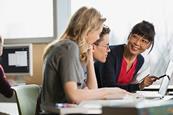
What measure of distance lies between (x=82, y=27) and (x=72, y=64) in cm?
26

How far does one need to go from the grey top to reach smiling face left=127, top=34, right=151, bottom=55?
0.94 m

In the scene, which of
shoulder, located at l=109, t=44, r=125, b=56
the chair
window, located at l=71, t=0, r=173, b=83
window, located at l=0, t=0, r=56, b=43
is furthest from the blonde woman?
window, located at l=0, t=0, r=56, b=43

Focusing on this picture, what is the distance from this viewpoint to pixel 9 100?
3367mm

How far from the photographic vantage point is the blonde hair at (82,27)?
1.91 m

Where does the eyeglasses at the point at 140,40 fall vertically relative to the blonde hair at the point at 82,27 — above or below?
below

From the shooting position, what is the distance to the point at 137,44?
2.68 metres

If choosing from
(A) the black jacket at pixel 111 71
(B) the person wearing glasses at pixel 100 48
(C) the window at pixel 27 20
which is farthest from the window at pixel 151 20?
(B) the person wearing glasses at pixel 100 48

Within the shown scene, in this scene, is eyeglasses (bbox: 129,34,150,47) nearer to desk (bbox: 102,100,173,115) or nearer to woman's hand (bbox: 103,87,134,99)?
woman's hand (bbox: 103,87,134,99)

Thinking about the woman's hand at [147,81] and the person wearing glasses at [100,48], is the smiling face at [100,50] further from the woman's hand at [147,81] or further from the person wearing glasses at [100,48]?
the woman's hand at [147,81]

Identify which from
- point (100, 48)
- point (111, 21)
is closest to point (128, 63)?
point (100, 48)

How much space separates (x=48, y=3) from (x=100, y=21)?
2028mm

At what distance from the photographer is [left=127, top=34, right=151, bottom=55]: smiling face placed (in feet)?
8.79

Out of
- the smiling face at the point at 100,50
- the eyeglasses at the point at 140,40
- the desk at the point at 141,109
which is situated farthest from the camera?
the eyeglasses at the point at 140,40

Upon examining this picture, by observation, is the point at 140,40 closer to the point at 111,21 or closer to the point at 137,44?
the point at 137,44
